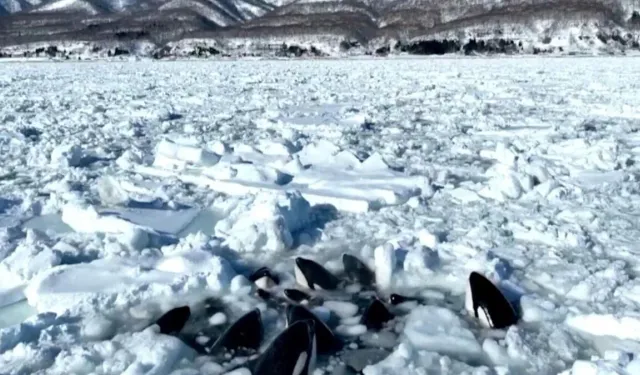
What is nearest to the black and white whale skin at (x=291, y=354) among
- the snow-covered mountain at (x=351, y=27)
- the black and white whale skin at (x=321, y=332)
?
the black and white whale skin at (x=321, y=332)

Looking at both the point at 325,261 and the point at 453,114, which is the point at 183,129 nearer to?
the point at 453,114

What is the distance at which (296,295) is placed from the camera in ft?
9.24

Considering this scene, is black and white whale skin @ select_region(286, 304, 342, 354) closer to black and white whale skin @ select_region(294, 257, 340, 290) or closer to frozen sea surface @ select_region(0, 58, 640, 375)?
frozen sea surface @ select_region(0, 58, 640, 375)

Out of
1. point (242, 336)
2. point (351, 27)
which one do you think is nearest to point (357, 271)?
point (242, 336)

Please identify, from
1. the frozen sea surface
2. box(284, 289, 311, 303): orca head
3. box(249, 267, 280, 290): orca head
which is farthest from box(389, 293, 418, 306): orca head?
box(249, 267, 280, 290): orca head

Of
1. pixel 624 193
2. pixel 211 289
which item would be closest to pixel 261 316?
pixel 211 289

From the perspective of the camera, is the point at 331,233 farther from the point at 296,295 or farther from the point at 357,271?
the point at 296,295

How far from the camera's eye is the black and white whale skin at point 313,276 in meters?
2.92

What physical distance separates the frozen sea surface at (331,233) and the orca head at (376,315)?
84 mm

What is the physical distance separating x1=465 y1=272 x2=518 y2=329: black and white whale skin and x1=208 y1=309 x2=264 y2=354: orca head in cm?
96

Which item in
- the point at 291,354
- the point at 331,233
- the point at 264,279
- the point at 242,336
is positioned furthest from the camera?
the point at 331,233

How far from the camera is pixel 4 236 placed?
3.56m

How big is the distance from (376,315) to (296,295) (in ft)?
1.40

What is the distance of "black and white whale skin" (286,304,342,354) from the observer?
2355 millimetres
